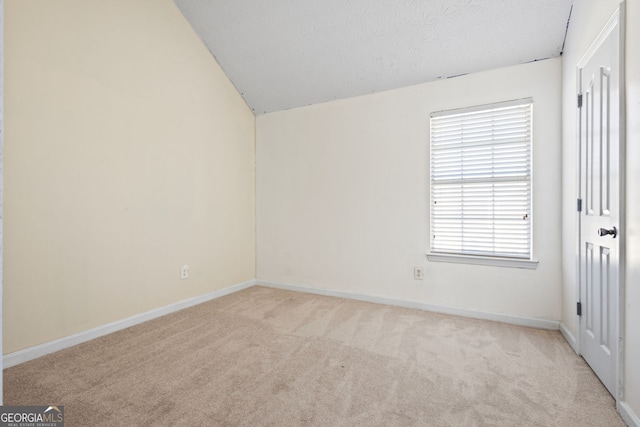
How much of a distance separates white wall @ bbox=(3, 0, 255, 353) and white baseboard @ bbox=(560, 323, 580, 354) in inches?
134

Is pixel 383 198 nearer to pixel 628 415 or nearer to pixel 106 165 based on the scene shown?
pixel 628 415

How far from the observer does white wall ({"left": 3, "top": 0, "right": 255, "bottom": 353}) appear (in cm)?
219

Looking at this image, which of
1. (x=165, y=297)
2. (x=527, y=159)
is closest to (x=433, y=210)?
(x=527, y=159)

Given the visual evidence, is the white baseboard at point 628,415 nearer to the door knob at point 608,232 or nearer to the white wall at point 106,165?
the door knob at point 608,232

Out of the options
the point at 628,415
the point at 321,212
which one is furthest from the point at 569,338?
the point at 321,212

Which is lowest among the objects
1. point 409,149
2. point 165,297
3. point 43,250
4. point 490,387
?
point 490,387

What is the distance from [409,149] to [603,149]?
1.65m

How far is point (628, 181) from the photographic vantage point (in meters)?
1.65

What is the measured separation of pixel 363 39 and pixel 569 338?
3.11 metres

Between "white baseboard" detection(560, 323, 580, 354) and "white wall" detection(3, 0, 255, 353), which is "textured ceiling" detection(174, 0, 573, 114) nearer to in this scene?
"white wall" detection(3, 0, 255, 353)

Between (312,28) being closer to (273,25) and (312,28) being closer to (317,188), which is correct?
(273,25)

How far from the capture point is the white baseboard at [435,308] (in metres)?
2.79

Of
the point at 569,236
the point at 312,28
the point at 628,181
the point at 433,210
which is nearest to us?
the point at 628,181

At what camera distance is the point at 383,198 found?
11.5ft
